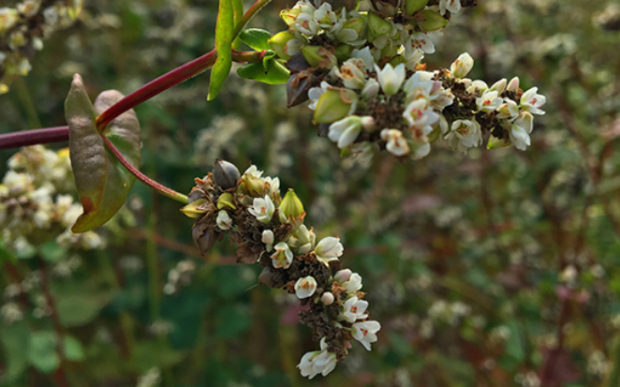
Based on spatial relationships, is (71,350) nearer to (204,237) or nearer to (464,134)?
(204,237)

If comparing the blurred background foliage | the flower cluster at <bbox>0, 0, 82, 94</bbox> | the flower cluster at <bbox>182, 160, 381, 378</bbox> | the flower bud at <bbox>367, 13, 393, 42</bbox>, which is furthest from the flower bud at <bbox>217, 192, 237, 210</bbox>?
the blurred background foliage

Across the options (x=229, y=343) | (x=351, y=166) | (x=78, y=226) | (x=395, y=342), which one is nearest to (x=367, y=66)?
(x=78, y=226)

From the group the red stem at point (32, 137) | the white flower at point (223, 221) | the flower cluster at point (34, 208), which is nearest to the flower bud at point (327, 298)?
the white flower at point (223, 221)

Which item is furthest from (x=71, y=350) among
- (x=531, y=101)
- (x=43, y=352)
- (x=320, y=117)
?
(x=531, y=101)

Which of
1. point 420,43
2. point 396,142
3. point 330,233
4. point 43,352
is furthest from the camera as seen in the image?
point 330,233

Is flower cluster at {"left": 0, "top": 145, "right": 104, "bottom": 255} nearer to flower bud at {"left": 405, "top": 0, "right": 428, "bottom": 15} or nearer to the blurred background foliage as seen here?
the blurred background foliage

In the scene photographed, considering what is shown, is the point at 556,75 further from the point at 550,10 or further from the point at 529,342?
the point at 529,342

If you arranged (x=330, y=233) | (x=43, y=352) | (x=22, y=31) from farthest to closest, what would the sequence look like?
(x=330, y=233)
(x=43, y=352)
(x=22, y=31)
